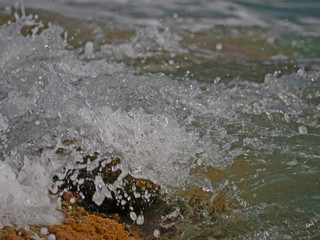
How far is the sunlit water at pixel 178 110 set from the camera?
7.02ft

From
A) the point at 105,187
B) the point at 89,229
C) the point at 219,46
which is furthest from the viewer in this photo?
the point at 219,46

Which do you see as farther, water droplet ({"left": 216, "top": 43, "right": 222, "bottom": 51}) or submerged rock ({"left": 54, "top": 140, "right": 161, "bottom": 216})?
water droplet ({"left": 216, "top": 43, "right": 222, "bottom": 51})

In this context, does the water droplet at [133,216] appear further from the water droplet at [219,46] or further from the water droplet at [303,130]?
the water droplet at [219,46]

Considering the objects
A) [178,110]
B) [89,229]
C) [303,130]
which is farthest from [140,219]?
[303,130]

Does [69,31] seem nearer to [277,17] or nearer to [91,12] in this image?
[91,12]

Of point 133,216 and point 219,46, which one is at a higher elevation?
point 219,46

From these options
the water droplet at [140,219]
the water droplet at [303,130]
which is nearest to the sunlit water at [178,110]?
the water droplet at [303,130]

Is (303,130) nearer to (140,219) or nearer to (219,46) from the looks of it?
(140,219)

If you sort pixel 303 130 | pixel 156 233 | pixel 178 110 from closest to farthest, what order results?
pixel 156 233 → pixel 303 130 → pixel 178 110

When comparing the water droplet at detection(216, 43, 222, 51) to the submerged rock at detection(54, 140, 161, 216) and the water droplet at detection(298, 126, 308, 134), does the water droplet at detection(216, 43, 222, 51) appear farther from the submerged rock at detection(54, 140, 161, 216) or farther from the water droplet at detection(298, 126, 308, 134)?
the submerged rock at detection(54, 140, 161, 216)

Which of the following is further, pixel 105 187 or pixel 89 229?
pixel 105 187

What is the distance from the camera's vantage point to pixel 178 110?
3.14 metres

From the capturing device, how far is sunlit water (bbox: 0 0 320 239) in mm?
2141

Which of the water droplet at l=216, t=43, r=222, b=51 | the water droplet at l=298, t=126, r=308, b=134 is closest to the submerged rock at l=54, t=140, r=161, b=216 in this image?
the water droplet at l=298, t=126, r=308, b=134
